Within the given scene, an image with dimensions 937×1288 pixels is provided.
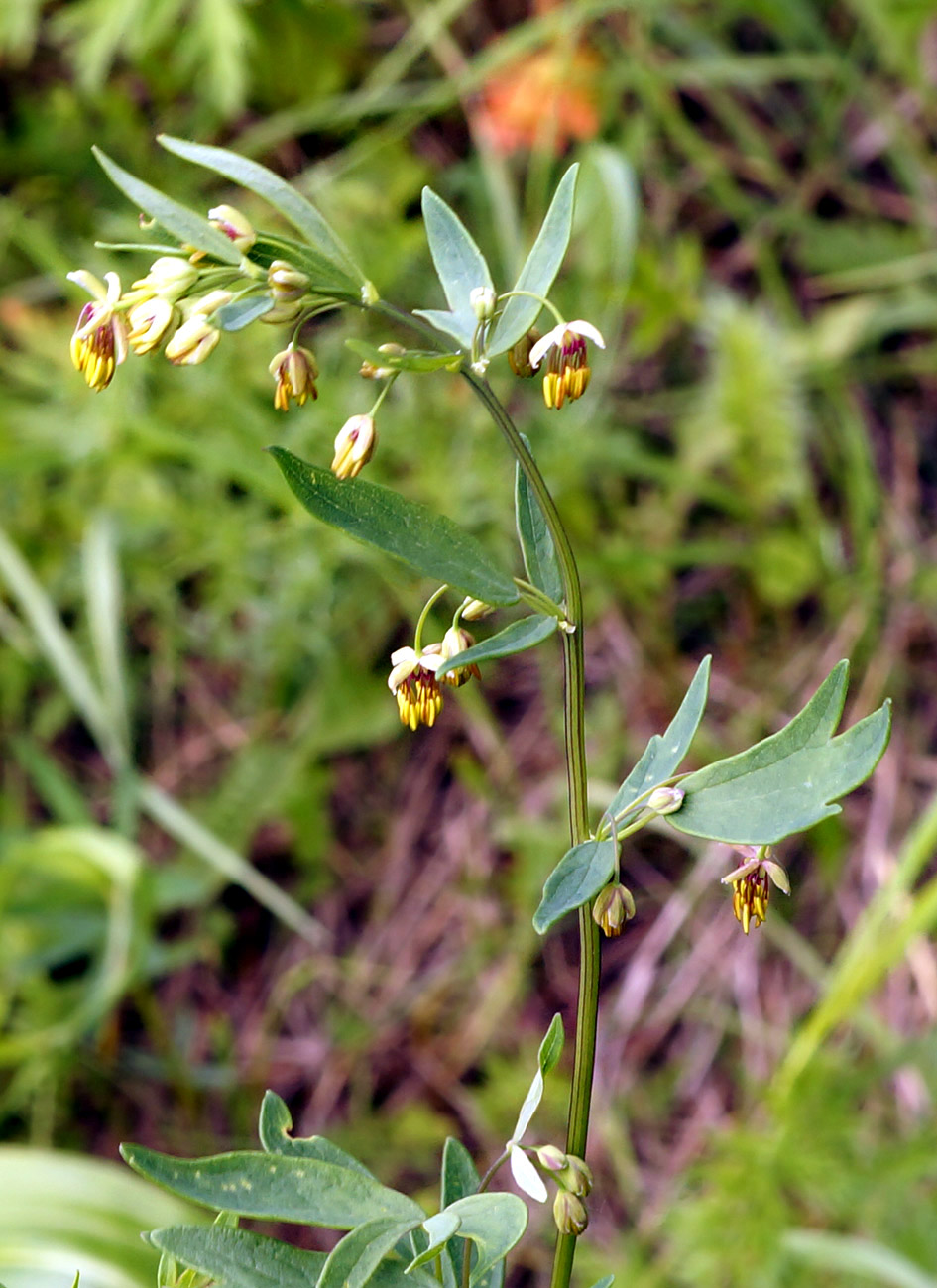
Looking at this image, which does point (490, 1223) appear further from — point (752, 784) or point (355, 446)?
point (355, 446)

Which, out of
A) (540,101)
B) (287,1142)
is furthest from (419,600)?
(287,1142)

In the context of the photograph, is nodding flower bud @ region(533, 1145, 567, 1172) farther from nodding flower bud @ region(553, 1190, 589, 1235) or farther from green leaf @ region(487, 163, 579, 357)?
green leaf @ region(487, 163, 579, 357)

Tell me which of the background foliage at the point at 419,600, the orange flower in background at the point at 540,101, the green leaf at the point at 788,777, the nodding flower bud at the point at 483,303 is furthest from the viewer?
the orange flower in background at the point at 540,101

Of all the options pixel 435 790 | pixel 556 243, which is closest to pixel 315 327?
pixel 435 790

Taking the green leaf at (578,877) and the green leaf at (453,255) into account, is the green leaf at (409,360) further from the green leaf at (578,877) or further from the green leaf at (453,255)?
the green leaf at (578,877)

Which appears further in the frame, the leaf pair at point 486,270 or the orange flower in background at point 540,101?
the orange flower in background at point 540,101

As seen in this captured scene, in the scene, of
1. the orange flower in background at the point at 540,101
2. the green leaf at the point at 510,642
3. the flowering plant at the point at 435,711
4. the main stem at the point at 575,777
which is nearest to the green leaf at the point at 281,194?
the flowering plant at the point at 435,711
